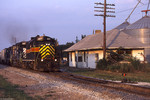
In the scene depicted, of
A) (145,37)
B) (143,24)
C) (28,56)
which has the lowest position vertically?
(28,56)

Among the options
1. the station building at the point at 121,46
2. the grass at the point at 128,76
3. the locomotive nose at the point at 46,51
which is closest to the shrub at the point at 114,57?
the station building at the point at 121,46

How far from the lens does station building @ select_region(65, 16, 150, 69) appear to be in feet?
82.5

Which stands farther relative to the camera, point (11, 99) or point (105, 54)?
point (105, 54)

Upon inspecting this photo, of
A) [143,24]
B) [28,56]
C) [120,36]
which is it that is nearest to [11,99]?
[28,56]

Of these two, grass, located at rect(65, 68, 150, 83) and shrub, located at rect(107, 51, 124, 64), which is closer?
grass, located at rect(65, 68, 150, 83)

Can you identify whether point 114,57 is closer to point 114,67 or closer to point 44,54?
point 114,67

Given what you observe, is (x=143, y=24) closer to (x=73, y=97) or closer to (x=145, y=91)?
(x=145, y=91)

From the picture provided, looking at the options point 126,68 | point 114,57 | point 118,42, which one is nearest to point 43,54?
point 126,68

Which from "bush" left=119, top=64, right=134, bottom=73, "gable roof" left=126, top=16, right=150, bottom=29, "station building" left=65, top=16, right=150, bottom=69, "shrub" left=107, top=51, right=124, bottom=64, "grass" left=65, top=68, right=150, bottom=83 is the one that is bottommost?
"grass" left=65, top=68, right=150, bottom=83

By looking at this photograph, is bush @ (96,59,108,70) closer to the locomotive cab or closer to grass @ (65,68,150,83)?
grass @ (65,68,150,83)

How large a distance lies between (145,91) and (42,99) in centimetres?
438

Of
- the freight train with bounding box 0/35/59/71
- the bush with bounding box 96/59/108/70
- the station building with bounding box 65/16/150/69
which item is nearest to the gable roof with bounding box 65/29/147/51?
the station building with bounding box 65/16/150/69

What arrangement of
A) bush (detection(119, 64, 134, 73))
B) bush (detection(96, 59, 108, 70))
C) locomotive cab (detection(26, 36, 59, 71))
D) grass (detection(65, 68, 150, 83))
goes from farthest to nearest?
bush (detection(96, 59, 108, 70)) < bush (detection(119, 64, 134, 73)) < locomotive cab (detection(26, 36, 59, 71)) < grass (detection(65, 68, 150, 83))

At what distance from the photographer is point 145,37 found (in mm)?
28594
